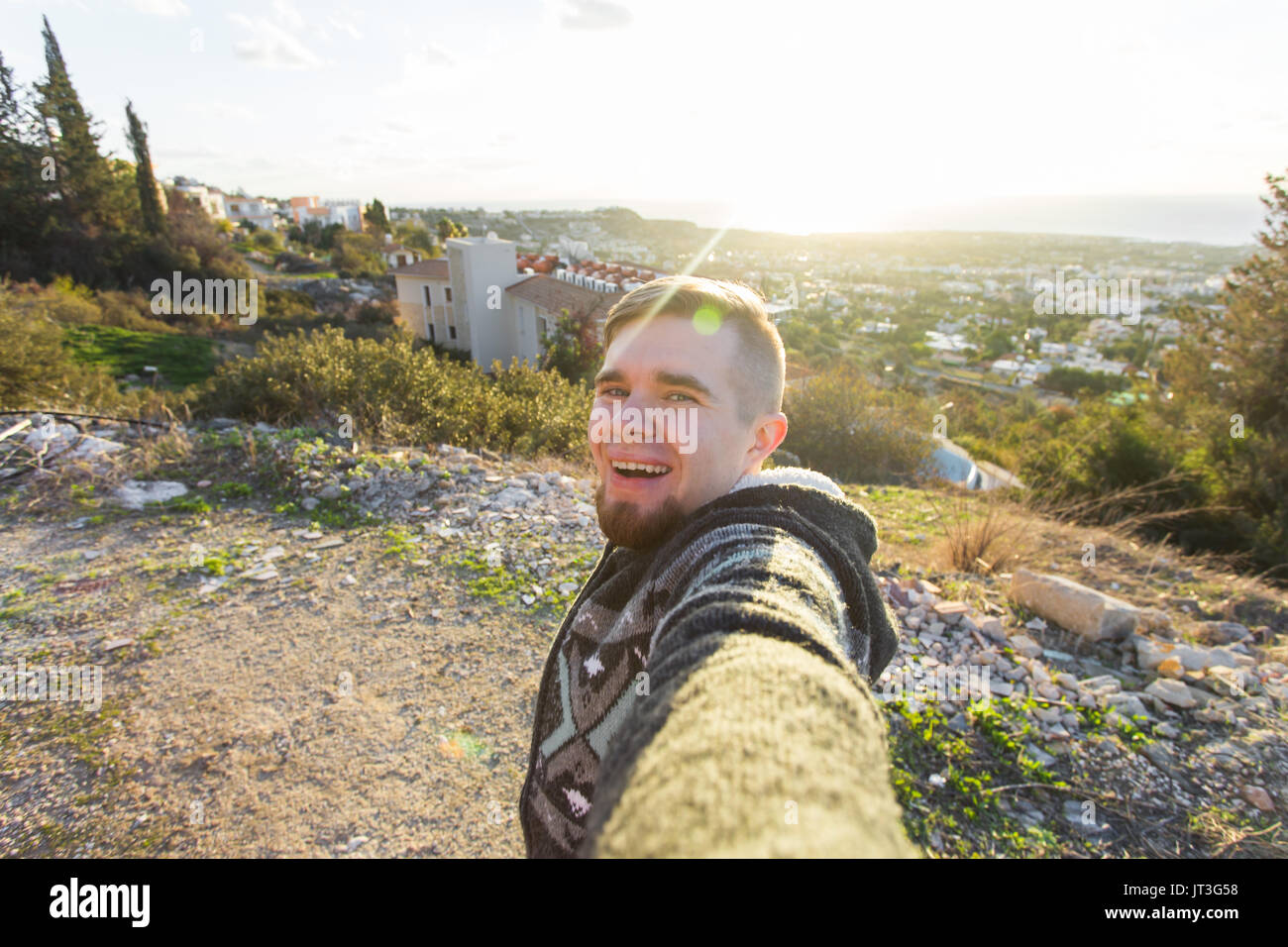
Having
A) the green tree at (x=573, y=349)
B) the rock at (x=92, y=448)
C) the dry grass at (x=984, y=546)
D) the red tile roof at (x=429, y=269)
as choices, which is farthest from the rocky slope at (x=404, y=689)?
the red tile roof at (x=429, y=269)

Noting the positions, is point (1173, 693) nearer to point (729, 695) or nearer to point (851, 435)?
point (729, 695)

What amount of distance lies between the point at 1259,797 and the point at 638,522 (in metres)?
3.51

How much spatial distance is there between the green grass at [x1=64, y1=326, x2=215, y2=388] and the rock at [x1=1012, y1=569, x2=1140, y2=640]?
23908 mm

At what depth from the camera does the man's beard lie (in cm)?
129

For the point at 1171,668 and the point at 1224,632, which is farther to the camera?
the point at 1224,632

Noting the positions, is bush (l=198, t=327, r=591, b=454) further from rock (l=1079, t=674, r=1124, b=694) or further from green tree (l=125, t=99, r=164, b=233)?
green tree (l=125, t=99, r=164, b=233)

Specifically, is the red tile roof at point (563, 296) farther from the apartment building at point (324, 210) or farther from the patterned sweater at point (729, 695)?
the apartment building at point (324, 210)

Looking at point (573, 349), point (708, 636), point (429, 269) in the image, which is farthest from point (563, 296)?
point (708, 636)

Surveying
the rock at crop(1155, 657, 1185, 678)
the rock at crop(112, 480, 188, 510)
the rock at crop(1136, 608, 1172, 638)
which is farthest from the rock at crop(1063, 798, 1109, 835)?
the rock at crop(112, 480, 188, 510)

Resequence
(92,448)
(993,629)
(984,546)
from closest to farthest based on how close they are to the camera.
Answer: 1. (993,629)
2. (984,546)
3. (92,448)

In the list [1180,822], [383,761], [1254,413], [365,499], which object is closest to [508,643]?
[383,761]

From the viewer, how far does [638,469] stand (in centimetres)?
130

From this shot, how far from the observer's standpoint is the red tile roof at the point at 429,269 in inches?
1053
